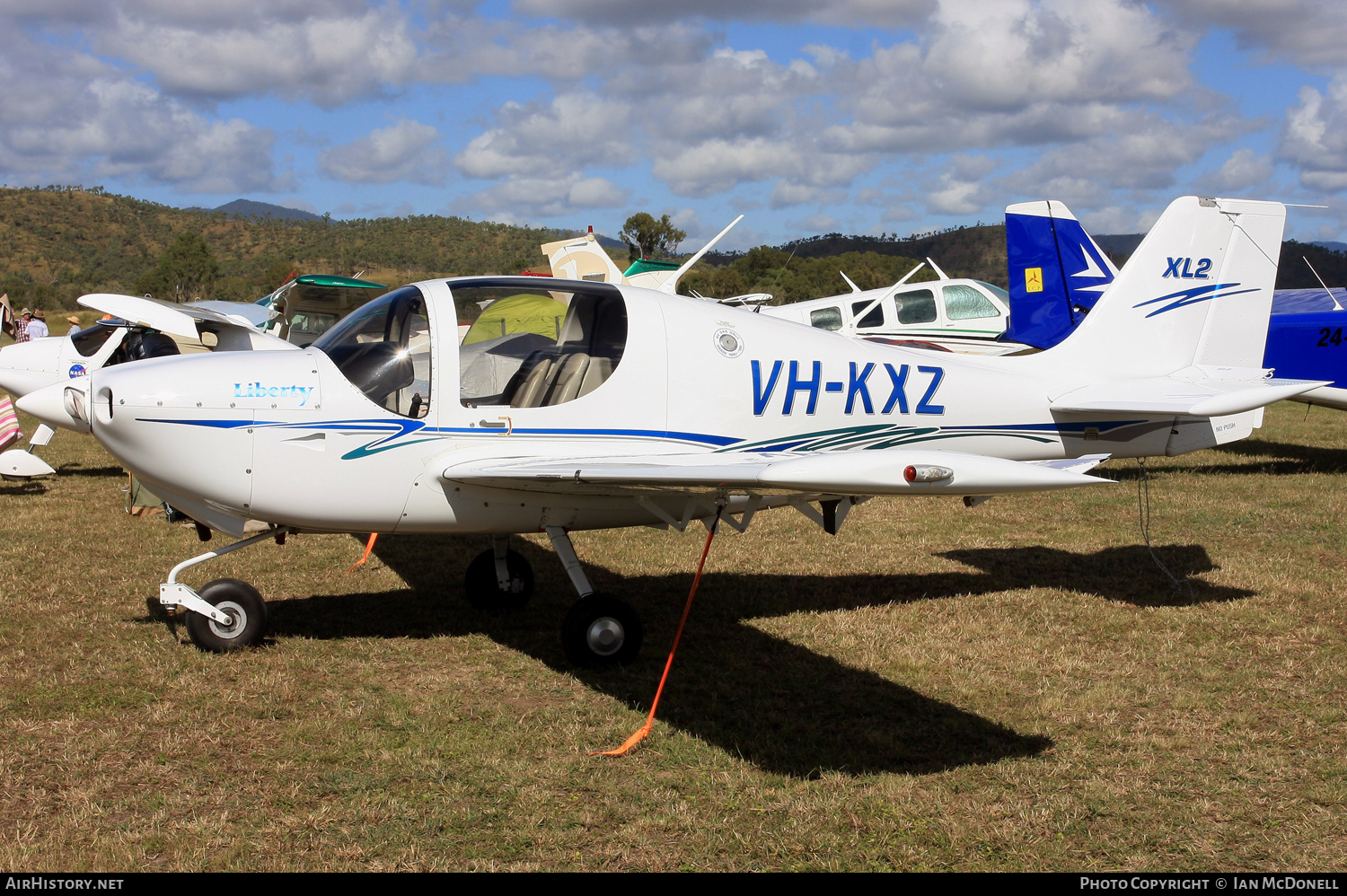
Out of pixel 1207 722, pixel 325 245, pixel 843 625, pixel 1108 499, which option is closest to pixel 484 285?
pixel 843 625

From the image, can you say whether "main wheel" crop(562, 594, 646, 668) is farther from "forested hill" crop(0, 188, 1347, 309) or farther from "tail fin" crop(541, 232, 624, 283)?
"forested hill" crop(0, 188, 1347, 309)

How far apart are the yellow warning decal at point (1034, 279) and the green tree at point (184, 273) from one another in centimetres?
5786

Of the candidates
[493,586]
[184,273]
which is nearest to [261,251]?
[184,273]

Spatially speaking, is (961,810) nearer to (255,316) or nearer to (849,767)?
(849,767)

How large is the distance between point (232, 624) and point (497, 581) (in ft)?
5.40

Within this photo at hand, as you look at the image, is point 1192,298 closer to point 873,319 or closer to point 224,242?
point 873,319

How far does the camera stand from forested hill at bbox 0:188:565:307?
241ft

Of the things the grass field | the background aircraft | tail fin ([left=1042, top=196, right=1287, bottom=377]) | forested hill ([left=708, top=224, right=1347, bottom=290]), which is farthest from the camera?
forested hill ([left=708, top=224, right=1347, bottom=290])

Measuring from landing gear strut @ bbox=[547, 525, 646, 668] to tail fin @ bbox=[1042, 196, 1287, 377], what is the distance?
3622mm

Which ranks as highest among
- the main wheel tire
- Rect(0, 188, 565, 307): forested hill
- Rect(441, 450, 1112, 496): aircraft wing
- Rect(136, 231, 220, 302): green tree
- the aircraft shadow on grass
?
Rect(0, 188, 565, 307): forested hill

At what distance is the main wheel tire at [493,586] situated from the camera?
642 cm

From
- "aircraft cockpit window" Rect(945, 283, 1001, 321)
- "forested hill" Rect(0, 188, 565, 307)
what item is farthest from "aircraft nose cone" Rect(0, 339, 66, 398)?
"forested hill" Rect(0, 188, 565, 307)

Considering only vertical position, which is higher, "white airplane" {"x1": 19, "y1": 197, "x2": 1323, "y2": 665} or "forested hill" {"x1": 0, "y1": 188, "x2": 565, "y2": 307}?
"forested hill" {"x1": 0, "y1": 188, "x2": 565, "y2": 307}

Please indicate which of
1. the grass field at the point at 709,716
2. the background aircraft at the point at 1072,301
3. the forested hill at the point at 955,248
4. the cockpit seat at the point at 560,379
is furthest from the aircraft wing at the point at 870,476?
the forested hill at the point at 955,248
